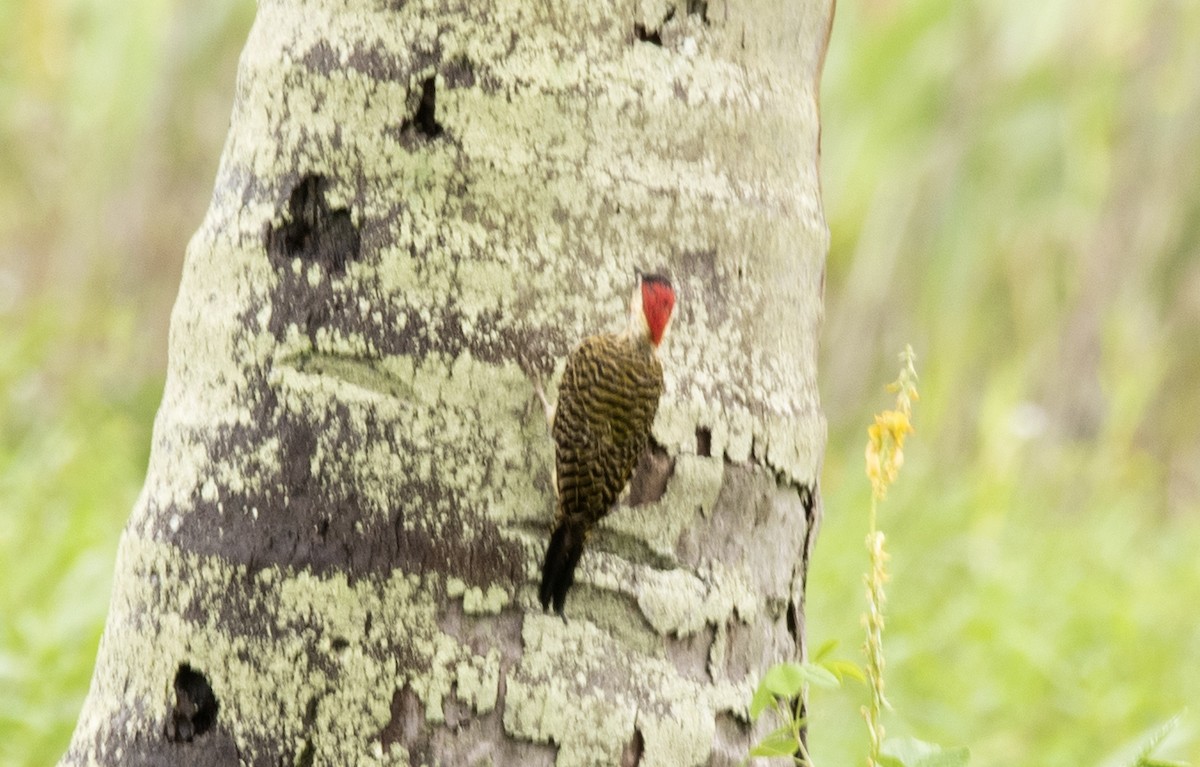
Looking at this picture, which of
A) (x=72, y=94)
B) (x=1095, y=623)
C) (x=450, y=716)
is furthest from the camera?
(x=72, y=94)

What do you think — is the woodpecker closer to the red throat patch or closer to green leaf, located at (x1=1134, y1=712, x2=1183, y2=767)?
the red throat patch

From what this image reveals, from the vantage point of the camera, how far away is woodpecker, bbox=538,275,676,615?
1917mm

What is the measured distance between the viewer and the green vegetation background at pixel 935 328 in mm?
4598

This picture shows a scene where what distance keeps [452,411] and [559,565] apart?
28 centimetres

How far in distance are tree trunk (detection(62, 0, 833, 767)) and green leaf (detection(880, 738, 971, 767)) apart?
303 millimetres

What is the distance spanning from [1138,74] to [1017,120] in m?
1.83

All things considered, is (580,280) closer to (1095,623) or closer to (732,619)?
(732,619)

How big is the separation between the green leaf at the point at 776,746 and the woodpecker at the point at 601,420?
13.9 inches

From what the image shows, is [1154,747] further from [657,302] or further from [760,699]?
[657,302]

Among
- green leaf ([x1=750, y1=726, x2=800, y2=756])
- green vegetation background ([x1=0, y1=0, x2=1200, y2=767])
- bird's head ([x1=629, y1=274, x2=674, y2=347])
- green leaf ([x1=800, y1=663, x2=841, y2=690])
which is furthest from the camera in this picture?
green vegetation background ([x1=0, y1=0, x2=1200, y2=767])

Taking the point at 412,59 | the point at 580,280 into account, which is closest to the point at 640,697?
the point at 580,280

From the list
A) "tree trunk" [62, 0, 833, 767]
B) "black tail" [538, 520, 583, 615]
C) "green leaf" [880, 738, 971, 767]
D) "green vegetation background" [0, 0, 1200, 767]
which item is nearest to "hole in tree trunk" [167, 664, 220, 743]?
"tree trunk" [62, 0, 833, 767]

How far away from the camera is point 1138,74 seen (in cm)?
1161

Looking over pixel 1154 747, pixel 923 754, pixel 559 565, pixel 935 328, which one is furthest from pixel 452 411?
pixel 935 328
